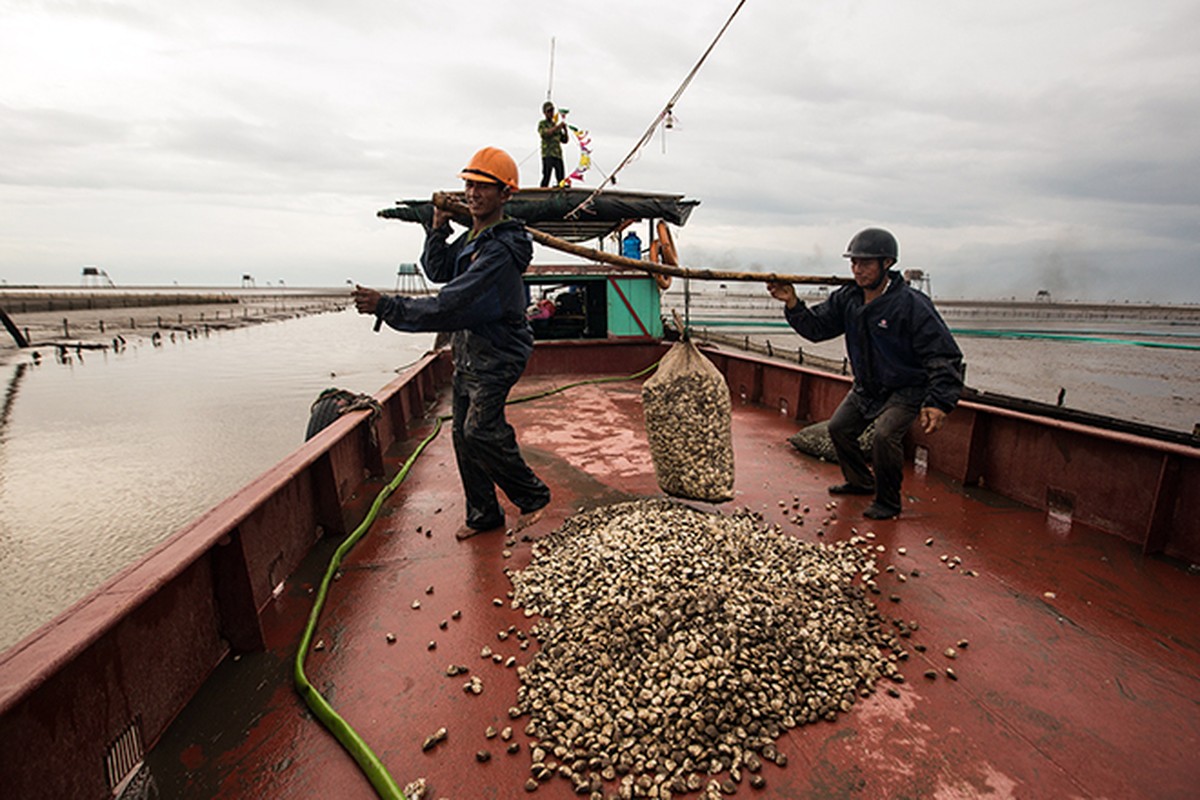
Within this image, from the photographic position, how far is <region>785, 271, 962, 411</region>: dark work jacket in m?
3.58

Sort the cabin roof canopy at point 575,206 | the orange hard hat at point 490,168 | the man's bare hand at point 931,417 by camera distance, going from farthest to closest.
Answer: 1. the cabin roof canopy at point 575,206
2. the man's bare hand at point 931,417
3. the orange hard hat at point 490,168

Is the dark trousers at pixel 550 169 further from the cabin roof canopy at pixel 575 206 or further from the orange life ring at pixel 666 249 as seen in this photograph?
the orange life ring at pixel 666 249

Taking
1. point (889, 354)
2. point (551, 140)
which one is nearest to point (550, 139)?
point (551, 140)

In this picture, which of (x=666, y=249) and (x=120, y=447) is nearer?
(x=666, y=249)

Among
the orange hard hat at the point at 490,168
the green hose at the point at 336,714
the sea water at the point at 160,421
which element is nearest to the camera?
the green hose at the point at 336,714

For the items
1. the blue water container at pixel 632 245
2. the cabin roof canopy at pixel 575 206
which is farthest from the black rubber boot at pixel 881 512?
the blue water container at pixel 632 245

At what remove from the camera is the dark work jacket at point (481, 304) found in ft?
9.62

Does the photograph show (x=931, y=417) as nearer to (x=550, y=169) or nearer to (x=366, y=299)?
(x=366, y=299)

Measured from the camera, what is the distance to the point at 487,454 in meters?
3.38

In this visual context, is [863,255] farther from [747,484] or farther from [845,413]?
[747,484]

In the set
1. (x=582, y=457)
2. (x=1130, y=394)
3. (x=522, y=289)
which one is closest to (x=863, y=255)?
(x=522, y=289)

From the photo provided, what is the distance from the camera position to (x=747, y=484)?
4531mm

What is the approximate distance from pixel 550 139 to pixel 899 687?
9.49 metres

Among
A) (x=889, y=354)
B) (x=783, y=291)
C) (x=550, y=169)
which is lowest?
(x=889, y=354)
